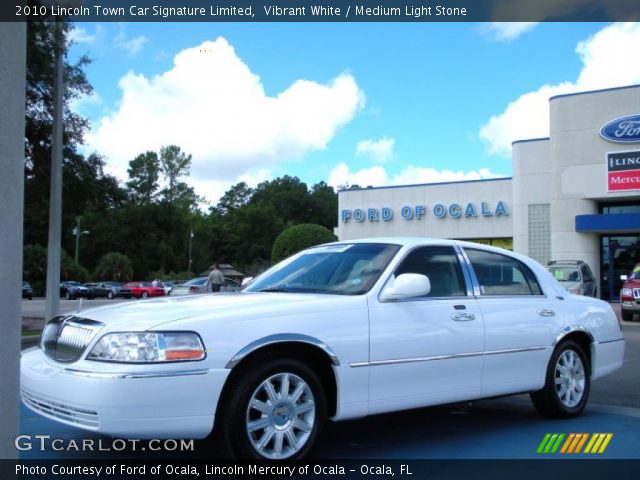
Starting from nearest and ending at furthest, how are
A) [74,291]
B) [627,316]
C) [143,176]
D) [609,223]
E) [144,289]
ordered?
1. [627,316]
2. [609,223]
3. [74,291]
4. [144,289]
5. [143,176]

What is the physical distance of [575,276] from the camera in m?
21.8

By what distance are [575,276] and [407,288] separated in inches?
724

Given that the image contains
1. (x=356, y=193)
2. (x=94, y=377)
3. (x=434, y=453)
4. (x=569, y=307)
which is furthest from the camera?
(x=356, y=193)

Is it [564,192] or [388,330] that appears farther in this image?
[564,192]

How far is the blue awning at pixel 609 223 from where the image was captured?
101ft

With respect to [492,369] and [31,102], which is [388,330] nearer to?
[492,369]

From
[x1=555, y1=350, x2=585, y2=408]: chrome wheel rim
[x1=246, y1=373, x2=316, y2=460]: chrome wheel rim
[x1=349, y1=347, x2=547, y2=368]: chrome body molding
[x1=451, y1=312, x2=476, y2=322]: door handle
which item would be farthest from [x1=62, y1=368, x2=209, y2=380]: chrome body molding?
[x1=555, y1=350, x2=585, y2=408]: chrome wheel rim

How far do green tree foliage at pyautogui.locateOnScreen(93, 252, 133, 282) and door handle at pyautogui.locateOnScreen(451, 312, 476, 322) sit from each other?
6466 cm

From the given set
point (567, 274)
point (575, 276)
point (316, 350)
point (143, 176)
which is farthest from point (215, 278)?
point (143, 176)

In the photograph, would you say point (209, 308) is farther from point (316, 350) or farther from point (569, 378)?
point (569, 378)

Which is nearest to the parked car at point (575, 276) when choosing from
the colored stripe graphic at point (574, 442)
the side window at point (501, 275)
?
the side window at point (501, 275)

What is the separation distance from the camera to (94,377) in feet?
13.0

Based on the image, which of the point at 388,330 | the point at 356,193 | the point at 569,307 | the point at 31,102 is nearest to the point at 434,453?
the point at 388,330

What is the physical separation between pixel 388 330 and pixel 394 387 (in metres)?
0.41
